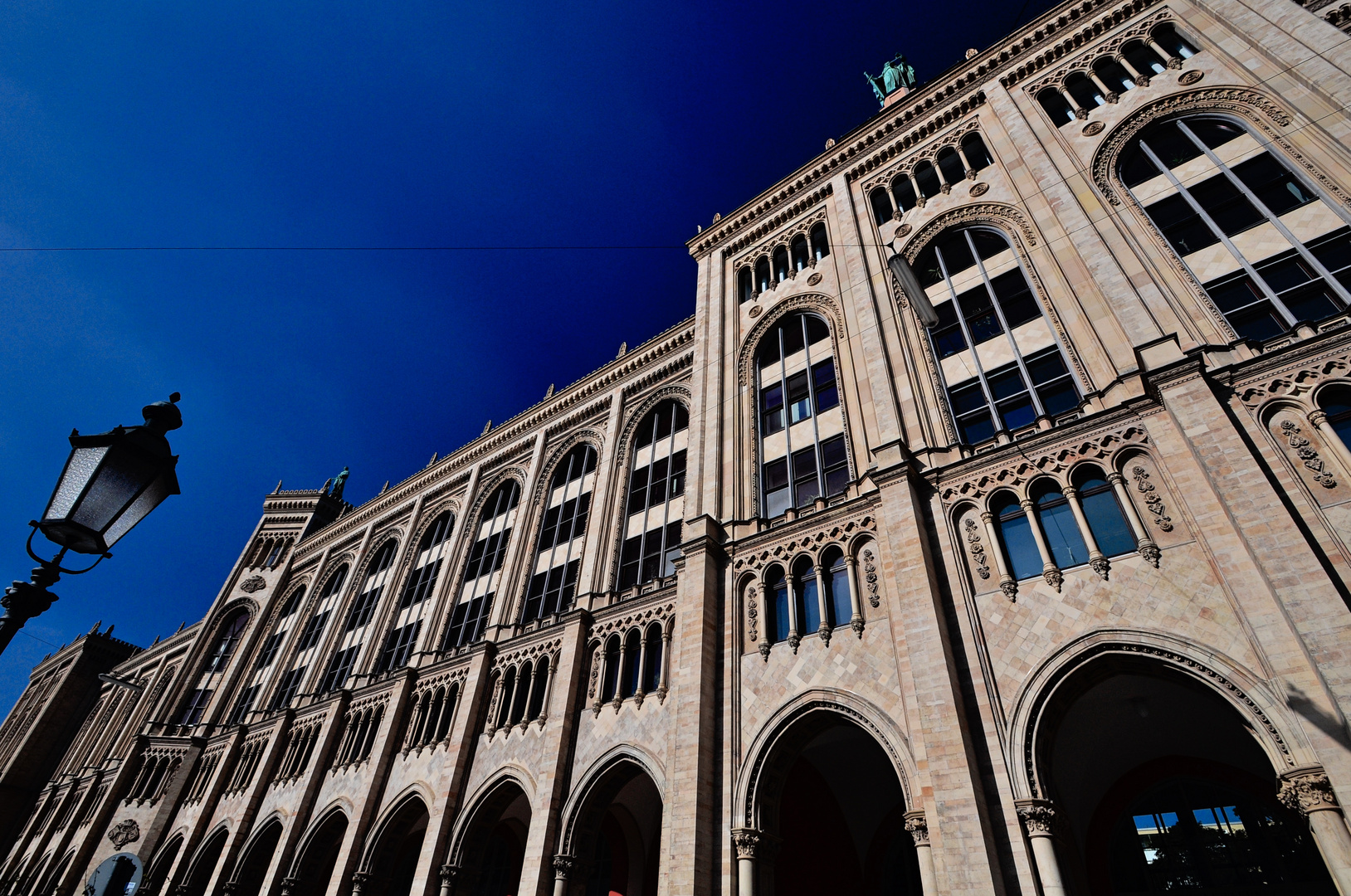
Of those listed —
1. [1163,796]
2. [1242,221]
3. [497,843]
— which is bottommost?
[497,843]

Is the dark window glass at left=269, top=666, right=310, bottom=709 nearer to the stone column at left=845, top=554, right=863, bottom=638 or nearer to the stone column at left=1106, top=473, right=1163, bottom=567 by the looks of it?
the stone column at left=845, top=554, right=863, bottom=638

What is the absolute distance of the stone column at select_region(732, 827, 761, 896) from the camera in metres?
14.0

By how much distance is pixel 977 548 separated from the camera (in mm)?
14992

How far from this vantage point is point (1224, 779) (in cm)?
1481

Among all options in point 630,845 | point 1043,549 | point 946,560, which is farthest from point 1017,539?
point 630,845

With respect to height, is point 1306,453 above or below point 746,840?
above

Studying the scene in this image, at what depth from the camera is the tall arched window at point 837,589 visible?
16344 mm

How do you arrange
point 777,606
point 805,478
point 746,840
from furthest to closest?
point 805,478
point 777,606
point 746,840

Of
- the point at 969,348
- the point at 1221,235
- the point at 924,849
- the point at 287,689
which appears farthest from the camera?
the point at 287,689

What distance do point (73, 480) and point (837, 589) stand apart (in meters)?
15.1

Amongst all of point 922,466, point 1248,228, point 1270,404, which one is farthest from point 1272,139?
point 922,466

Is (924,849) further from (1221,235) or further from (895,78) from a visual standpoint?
(895,78)

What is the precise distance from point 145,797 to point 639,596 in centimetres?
3193

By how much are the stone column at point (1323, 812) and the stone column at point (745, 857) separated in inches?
366
